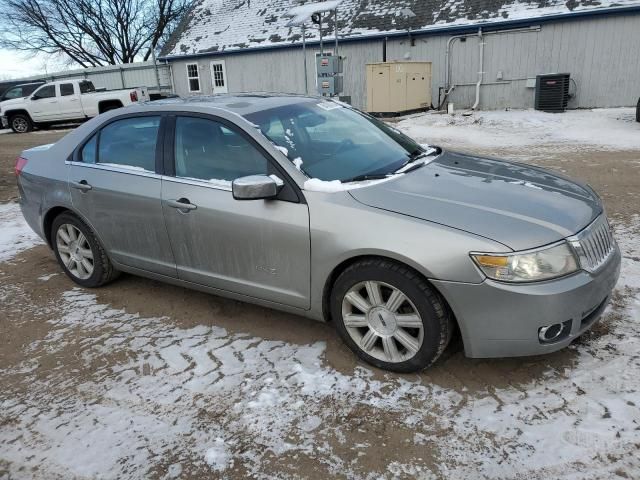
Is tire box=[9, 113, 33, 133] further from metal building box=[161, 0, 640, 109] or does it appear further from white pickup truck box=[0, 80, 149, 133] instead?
metal building box=[161, 0, 640, 109]

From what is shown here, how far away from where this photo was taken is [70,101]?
19.8 metres

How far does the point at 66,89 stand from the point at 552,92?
17.4 meters

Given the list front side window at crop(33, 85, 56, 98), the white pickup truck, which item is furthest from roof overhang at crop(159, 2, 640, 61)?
front side window at crop(33, 85, 56, 98)

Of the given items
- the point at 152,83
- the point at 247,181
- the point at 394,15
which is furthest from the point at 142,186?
the point at 152,83

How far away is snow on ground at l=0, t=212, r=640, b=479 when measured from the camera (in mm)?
2434

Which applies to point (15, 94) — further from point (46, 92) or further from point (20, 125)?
point (46, 92)

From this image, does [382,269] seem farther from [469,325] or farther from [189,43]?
[189,43]

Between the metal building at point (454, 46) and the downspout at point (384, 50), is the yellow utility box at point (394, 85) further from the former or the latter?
the downspout at point (384, 50)

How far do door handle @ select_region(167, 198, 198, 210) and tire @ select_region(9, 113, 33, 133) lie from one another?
20.5 m

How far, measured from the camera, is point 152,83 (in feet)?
85.2

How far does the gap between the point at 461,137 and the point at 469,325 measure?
36.8 feet

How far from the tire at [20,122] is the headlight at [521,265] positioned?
73.7ft

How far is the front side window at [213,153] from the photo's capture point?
3.40 meters

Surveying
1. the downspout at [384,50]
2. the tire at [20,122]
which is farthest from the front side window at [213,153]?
the tire at [20,122]
